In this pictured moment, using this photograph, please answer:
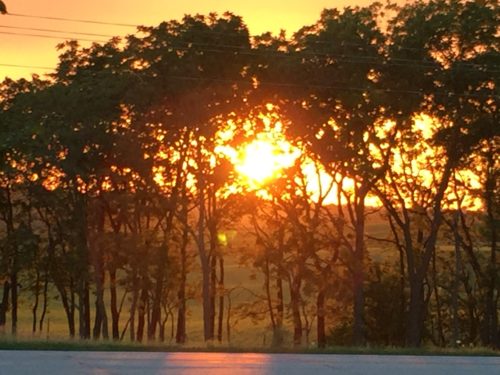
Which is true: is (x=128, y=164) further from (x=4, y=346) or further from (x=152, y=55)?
(x=4, y=346)

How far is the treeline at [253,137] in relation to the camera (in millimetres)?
27141

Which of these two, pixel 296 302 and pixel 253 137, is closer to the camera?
pixel 253 137

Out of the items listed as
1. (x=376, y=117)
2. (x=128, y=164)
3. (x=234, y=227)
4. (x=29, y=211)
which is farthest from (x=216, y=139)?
(x=29, y=211)

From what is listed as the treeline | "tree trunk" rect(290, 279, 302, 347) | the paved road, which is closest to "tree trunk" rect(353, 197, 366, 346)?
the treeline

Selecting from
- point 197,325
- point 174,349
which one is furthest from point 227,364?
point 197,325

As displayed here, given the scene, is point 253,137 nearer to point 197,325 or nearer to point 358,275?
point 358,275

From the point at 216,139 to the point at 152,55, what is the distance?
13.2 ft

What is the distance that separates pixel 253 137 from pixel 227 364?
19.7 meters

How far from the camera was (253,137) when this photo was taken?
29.9 meters

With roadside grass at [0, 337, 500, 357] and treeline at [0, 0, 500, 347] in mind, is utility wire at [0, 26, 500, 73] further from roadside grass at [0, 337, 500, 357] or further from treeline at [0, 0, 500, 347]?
roadside grass at [0, 337, 500, 357]

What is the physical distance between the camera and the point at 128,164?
100 feet

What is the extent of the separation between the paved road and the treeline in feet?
48.7

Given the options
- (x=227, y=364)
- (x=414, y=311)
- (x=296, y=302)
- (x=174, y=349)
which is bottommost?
(x=227, y=364)

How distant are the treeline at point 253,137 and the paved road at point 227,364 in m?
14.9
